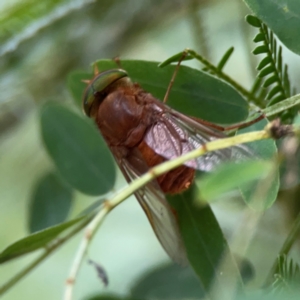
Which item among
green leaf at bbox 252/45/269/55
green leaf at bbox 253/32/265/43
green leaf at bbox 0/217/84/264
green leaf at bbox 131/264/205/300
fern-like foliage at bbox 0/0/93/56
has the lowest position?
green leaf at bbox 131/264/205/300

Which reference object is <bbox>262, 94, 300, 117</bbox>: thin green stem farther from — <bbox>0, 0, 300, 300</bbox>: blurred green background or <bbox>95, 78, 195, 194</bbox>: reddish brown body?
<bbox>0, 0, 300, 300</bbox>: blurred green background

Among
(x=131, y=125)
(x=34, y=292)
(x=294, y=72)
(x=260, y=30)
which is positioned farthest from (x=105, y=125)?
(x=34, y=292)

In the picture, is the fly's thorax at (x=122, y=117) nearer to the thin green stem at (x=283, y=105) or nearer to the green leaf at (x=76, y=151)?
the green leaf at (x=76, y=151)

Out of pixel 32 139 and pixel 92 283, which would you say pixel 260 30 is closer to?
pixel 92 283

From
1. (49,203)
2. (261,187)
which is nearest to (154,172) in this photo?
(261,187)

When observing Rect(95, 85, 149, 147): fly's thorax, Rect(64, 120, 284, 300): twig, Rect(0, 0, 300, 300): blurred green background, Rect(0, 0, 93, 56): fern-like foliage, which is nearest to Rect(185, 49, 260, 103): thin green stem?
Rect(95, 85, 149, 147): fly's thorax
